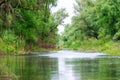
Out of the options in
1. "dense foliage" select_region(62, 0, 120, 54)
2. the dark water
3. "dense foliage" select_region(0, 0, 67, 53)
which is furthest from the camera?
"dense foliage" select_region(62, 0, 120, 54)

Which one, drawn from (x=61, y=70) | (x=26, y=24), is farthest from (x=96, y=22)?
(x=61, y=70)

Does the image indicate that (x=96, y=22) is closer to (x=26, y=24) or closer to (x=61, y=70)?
(x=26, y=24)

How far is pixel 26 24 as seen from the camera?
60.4 m

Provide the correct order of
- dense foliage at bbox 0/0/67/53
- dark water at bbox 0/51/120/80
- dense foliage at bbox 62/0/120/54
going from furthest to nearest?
dense foliage at bbox 62/0/120/54 < dark water at bbox 0/51/120/80 < dense foliage at bbox 0/0/67/53

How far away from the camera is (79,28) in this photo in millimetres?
101500

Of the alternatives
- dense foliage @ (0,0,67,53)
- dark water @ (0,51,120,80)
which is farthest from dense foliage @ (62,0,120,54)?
dark water @ (0,51,120,80)

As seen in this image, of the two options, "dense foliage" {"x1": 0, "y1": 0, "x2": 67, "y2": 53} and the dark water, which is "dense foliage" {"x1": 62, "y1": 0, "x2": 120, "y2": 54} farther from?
the dark water

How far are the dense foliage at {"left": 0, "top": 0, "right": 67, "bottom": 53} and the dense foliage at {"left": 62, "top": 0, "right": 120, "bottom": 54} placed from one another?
5.86m

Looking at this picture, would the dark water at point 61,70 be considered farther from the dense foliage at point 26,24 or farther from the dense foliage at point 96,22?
the dense foliage at point 96,22

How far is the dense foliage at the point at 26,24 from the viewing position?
20516mm

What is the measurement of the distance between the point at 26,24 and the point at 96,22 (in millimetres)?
24121

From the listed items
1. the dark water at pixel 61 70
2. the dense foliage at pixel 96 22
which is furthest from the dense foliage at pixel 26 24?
the dense foliage at pixel 96 22

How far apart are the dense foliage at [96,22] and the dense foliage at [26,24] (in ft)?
19.2

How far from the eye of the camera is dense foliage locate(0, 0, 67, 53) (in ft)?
67.3
